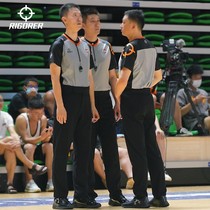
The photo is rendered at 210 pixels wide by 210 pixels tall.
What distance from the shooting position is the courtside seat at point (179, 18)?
1180cm

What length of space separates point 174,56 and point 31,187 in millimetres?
2641

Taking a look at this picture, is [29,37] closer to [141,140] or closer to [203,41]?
[203,41]

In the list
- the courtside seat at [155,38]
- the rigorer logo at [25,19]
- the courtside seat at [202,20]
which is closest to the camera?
the rigorer logo at [25,19]

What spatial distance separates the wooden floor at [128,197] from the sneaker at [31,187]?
0.65ft

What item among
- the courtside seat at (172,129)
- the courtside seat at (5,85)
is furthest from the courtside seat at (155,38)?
the courtside seat at (5,85)

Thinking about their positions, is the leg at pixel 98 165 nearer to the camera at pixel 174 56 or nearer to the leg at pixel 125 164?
the leg at pixel 125 164

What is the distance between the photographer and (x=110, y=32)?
11.8 metres

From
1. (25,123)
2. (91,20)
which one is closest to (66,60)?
(91,20)

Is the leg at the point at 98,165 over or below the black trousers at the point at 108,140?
below

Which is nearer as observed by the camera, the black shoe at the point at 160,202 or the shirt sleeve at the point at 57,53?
the shirt sleeve at the point at 57,53

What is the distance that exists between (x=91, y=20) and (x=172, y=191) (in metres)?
2.94

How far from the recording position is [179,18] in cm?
1188

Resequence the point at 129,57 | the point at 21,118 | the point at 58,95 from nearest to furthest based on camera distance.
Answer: the point at 58,95
the point at 129,57
the point at 21,118

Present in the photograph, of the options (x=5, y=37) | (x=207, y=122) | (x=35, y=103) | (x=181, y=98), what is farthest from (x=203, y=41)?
(x=35, y=103)
